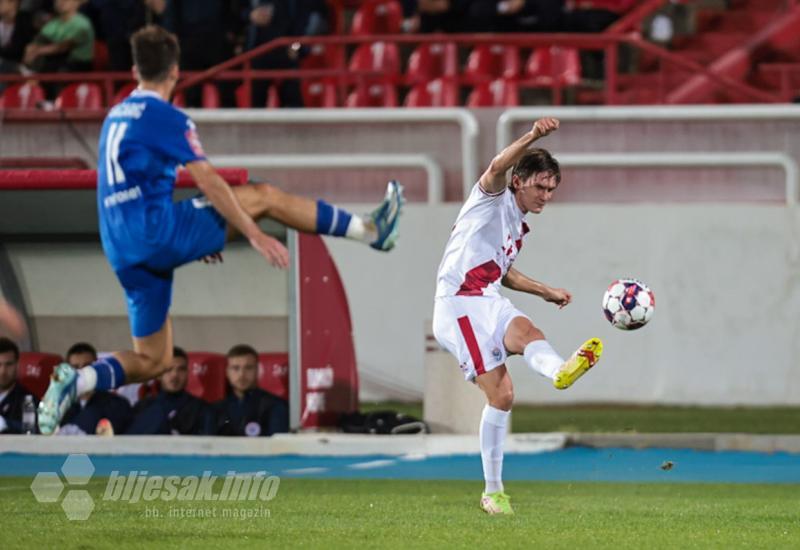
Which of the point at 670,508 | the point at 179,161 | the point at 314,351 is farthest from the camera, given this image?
the point at 314,351

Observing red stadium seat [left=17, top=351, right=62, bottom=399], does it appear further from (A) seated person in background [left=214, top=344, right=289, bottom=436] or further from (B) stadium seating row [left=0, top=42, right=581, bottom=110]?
(B) stadium seating row [left=0, top=42, right=581, bottom=110]

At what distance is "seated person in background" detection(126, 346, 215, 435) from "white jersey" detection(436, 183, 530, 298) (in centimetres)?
654

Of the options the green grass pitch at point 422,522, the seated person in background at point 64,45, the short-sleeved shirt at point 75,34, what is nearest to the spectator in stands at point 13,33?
the seated person in background at point 64,45

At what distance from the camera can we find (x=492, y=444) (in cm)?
1062

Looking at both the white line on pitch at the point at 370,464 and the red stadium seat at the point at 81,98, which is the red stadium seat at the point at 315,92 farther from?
the white line on pitch at the point at 370,464

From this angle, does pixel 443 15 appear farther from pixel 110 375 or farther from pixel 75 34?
pixel 110 375

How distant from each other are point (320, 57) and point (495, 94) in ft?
9.38

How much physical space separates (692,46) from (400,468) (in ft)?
36.9

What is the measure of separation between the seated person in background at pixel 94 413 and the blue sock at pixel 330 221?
7934mm

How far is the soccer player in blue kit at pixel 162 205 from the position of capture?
9.11 m

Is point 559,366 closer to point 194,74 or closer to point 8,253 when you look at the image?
point 8,253

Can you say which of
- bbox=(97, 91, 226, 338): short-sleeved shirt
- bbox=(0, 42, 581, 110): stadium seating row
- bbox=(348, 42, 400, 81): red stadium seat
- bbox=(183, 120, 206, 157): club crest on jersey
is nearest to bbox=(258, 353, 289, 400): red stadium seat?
bbox=(0, 42, 581, 110): stadium seating row

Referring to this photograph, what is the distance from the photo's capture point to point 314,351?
16844mm

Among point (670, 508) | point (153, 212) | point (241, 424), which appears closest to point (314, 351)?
point (241, 424)
